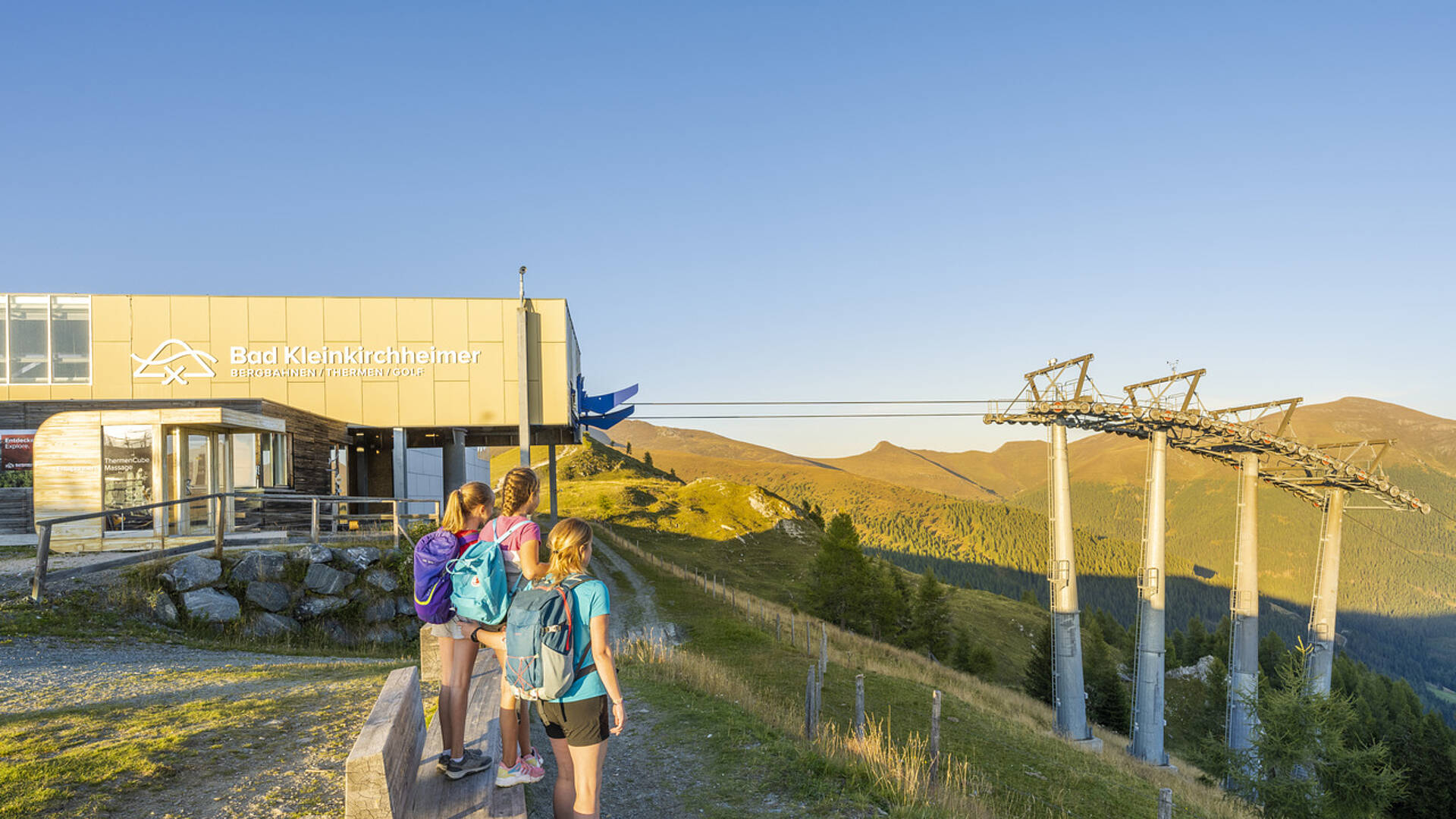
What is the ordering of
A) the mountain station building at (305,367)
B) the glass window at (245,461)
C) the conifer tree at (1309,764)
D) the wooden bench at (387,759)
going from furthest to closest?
1. the mountain station building at (305,367)
2. the glass window at (245,461)
3. the conifer tree at (1309,764)
4. the wooden bench at (387,759)

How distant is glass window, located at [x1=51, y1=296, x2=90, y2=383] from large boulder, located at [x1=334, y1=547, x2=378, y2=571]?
706 inches

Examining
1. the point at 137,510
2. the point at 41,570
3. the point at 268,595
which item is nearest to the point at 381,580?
the point at 268,595

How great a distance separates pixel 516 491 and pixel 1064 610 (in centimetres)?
→ 2875

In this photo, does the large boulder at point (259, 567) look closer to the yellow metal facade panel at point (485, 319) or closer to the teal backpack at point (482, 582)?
the teal backpack at point (482, 582)

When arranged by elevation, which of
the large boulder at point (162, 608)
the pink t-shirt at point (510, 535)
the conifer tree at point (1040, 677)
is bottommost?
the conifer tree at point (1040, 677)

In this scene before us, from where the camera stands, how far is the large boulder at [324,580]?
54.2ft

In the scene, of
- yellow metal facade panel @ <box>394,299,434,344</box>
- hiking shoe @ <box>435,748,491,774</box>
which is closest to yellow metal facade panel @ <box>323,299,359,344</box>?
yellow metal facade panel @ <box>394,299,434,344</box>

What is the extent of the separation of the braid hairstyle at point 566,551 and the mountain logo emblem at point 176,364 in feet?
98.7

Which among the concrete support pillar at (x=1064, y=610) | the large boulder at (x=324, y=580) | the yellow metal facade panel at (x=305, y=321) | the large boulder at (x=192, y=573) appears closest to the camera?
the large boulder at (x=192, y=573)

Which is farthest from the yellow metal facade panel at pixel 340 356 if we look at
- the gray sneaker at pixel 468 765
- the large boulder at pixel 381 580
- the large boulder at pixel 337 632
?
the gray sneaker at pixel 468 765

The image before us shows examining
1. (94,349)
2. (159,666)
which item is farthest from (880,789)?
(94,349)

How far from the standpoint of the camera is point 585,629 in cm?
448

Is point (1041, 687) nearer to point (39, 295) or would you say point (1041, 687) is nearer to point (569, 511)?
point (569, 511)

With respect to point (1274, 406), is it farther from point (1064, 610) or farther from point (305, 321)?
point (305, 321)
